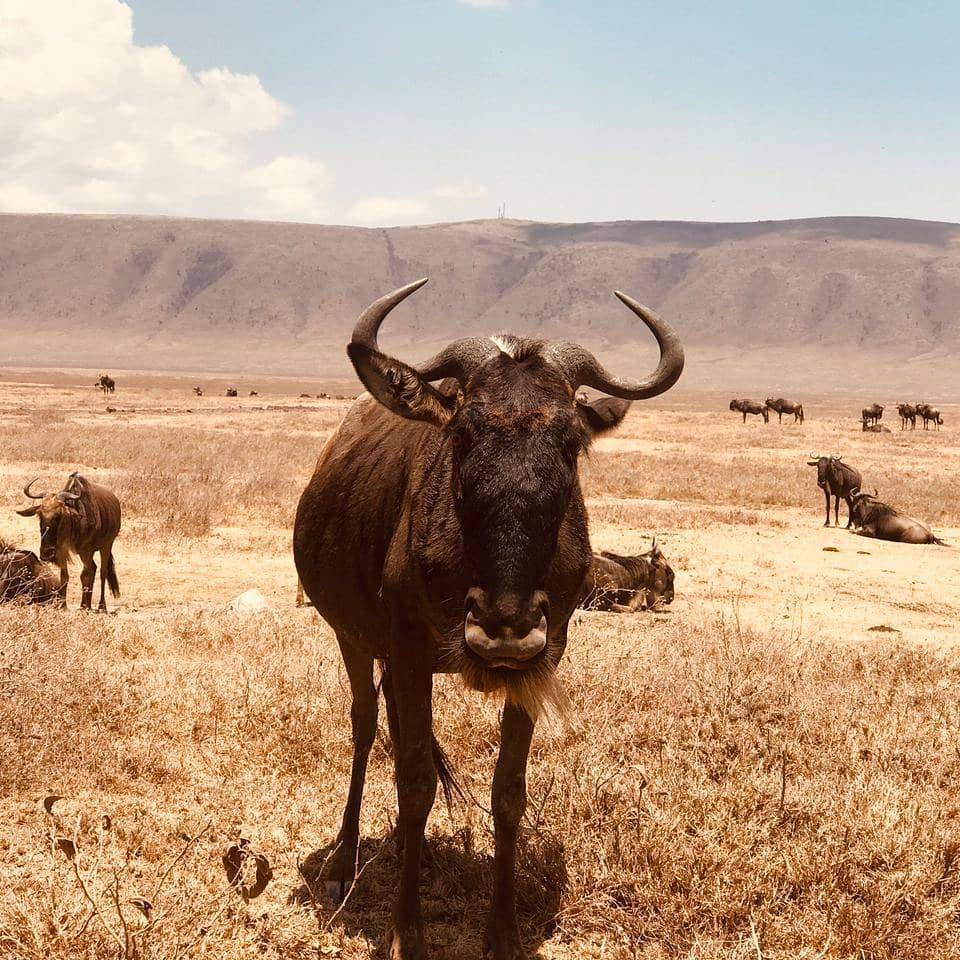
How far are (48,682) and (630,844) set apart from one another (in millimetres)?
3652

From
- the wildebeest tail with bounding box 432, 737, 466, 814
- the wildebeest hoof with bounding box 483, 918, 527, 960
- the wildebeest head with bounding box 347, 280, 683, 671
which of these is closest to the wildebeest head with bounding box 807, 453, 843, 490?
the wildebeest tail with bounding box 432, 737, 466, 814

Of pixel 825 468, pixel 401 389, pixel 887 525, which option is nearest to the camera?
pixel 401 389

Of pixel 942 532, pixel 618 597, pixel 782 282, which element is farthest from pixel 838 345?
pixel 618 597

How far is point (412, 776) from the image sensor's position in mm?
3826

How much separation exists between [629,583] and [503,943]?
7.58 meters

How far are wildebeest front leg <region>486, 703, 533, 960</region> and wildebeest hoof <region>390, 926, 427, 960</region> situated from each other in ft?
0.96

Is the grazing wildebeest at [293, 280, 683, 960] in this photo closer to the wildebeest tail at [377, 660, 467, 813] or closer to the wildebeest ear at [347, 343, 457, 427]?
the wildebeest ear at [347, 343, 457, 427]

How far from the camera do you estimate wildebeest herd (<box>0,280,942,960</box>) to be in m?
3.18

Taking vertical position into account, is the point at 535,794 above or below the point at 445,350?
below

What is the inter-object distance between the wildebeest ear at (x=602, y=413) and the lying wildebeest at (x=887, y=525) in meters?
15.0

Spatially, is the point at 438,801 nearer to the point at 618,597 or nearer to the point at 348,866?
the point at 348,866

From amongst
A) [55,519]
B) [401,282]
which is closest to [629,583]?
[55,519]

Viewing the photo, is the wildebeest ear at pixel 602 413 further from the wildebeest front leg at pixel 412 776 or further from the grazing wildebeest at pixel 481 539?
the wildebeest front leg at pixel 412 776

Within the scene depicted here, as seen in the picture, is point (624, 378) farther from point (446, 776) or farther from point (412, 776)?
point (446, 776)
